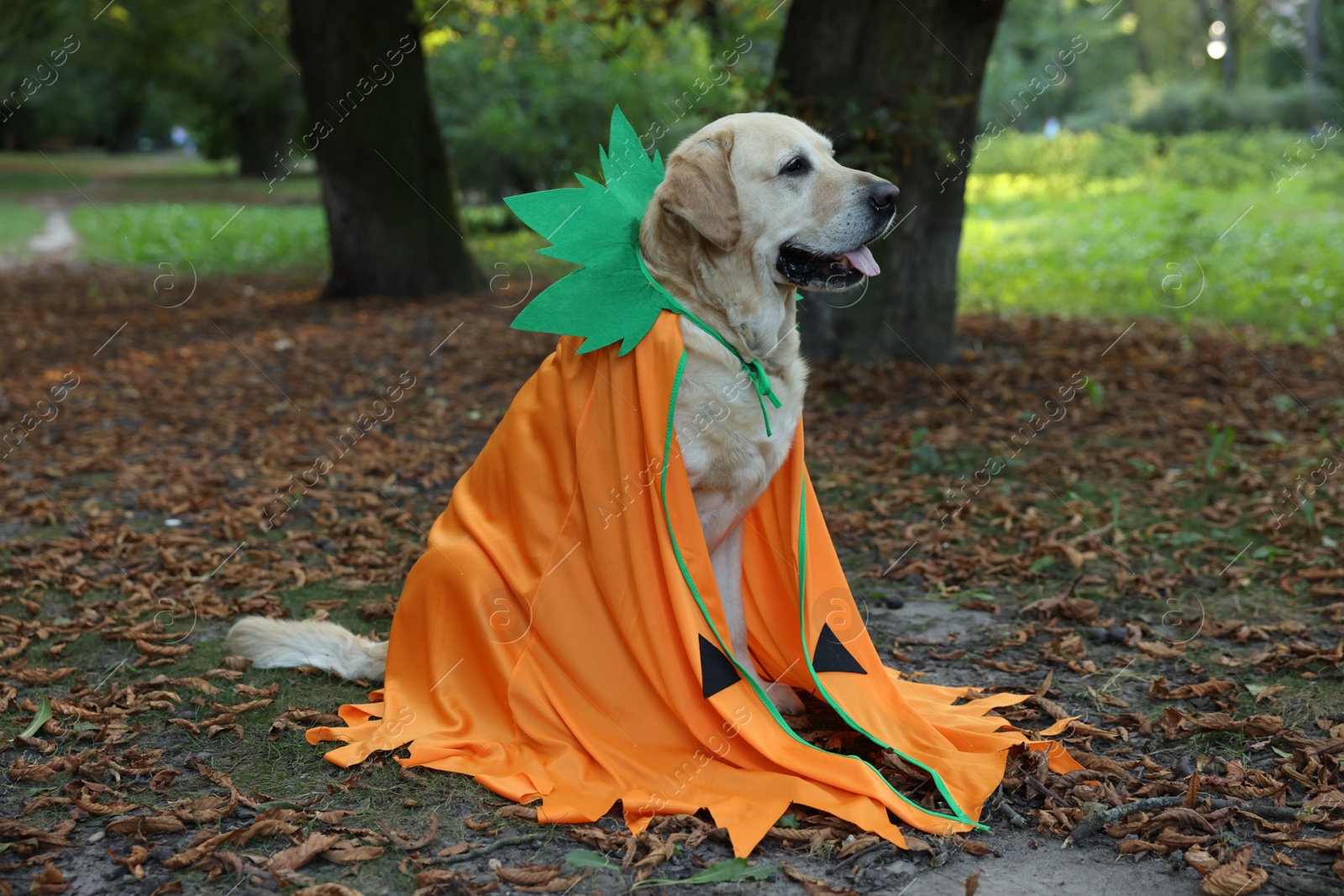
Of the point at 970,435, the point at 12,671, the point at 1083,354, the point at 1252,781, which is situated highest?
the point at 1083,354

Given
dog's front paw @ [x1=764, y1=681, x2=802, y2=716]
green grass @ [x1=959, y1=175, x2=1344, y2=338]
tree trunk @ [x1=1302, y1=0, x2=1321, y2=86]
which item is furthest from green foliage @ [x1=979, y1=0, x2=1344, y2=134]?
dog's front paw @ [x1=764, y1=681, x2=802, y2=716]

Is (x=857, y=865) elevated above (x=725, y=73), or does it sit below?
below

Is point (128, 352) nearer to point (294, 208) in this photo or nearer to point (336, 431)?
point (336, 431)

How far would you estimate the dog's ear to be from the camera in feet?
10.6

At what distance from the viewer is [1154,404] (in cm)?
734

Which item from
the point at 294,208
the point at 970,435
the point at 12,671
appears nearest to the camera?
the point at 12,671

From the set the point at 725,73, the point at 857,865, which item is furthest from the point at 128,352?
the point at 857,865

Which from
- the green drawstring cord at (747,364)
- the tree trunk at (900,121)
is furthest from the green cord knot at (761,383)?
the tree trunk at (900,121)

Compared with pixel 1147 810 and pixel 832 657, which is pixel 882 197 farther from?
pixel 1147 810

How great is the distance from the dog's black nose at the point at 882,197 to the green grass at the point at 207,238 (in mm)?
13961

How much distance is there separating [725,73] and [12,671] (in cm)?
649

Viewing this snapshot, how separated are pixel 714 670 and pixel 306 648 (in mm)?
1635

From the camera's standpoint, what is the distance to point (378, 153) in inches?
433

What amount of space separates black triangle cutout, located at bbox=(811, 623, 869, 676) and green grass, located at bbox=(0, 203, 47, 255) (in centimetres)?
1918
